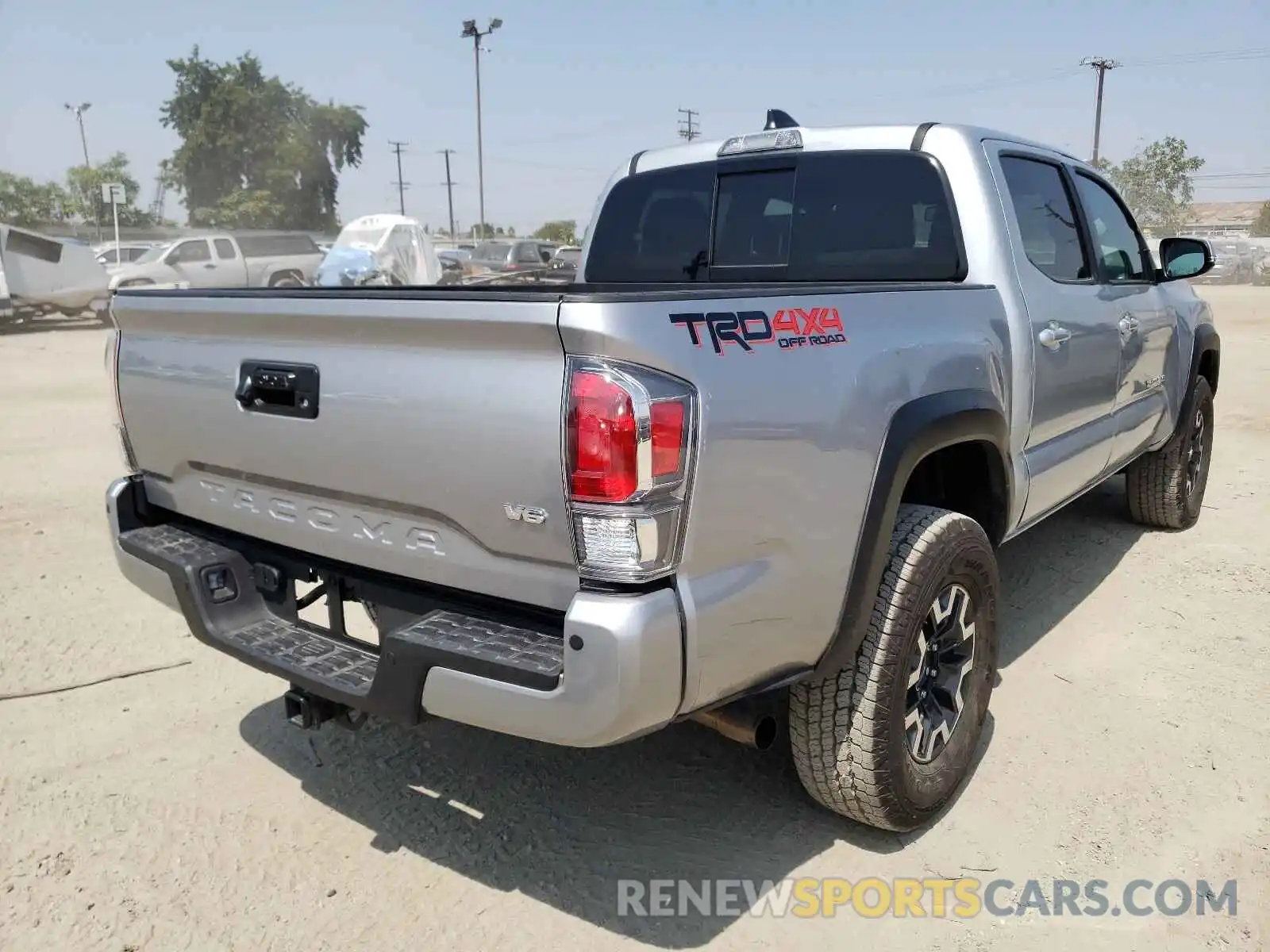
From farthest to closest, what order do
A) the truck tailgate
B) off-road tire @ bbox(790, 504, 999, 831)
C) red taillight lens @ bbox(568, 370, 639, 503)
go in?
off-road tire @ bbox(790, 504, 999, 831) < the truck tailgate < red taillight lens @ bbox(568, 370, 639, 503)

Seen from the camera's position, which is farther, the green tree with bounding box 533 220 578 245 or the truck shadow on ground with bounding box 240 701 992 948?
the green tree with bounding box 533 220 578 245

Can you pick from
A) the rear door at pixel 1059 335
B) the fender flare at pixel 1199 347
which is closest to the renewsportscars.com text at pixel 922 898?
the rear door at pixel 1059 335

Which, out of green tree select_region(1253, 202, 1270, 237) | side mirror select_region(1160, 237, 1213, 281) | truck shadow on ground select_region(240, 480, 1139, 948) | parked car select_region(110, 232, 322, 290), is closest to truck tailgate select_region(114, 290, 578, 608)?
truck shadow on ground select_region(240, 480, 1139, 948)

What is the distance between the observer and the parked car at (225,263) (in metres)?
21.8

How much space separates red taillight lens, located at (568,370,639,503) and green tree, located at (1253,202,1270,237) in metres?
82.6

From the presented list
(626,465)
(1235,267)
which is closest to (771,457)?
(626,465)

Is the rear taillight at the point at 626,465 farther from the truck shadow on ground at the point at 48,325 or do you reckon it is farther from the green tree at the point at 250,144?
the green tree at the point at 250,144

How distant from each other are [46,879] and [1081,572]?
14.8ft

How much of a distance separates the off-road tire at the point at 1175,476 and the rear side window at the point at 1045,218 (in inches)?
70.9

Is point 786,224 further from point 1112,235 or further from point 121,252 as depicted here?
point 121,252

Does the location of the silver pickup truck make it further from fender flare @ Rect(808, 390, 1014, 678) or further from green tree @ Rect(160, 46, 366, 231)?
green tree @ Rect(160, 46, 366, 231)

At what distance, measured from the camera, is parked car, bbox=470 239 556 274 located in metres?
27.4

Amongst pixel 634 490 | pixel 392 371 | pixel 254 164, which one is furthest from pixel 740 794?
pixel 254 164

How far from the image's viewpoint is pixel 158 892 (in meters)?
2.56
